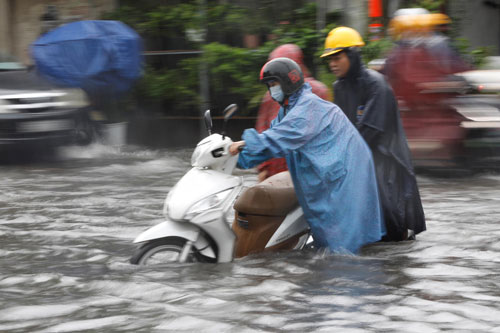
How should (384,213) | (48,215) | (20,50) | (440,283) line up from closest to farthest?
1. (440,283)
2. (384,213)
3. (48,215)
4. (20,50)

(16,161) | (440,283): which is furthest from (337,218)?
(16,161)

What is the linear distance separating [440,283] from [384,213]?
1.08m

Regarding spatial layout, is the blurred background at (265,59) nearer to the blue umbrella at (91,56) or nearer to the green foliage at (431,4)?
the green foliage at (431,4)

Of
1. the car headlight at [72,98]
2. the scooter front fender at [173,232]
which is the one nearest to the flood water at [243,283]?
the scooter front fender at [173,232]

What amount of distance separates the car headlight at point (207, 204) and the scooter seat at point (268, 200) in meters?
0.30

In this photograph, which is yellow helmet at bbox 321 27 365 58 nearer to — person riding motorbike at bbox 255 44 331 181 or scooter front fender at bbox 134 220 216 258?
person riding motorbike at bbox 255 44 331 181

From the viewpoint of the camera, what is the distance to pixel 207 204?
5.30 metres

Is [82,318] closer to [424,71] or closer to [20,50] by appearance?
[424,71]

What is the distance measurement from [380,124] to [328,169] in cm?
88

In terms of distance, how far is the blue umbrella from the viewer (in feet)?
45.8

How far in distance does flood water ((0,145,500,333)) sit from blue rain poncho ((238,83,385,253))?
23cm

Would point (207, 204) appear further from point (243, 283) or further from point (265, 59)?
point (265, 59)

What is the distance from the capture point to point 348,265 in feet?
18.5

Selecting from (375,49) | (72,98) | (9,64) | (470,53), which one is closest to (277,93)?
(375,49)
